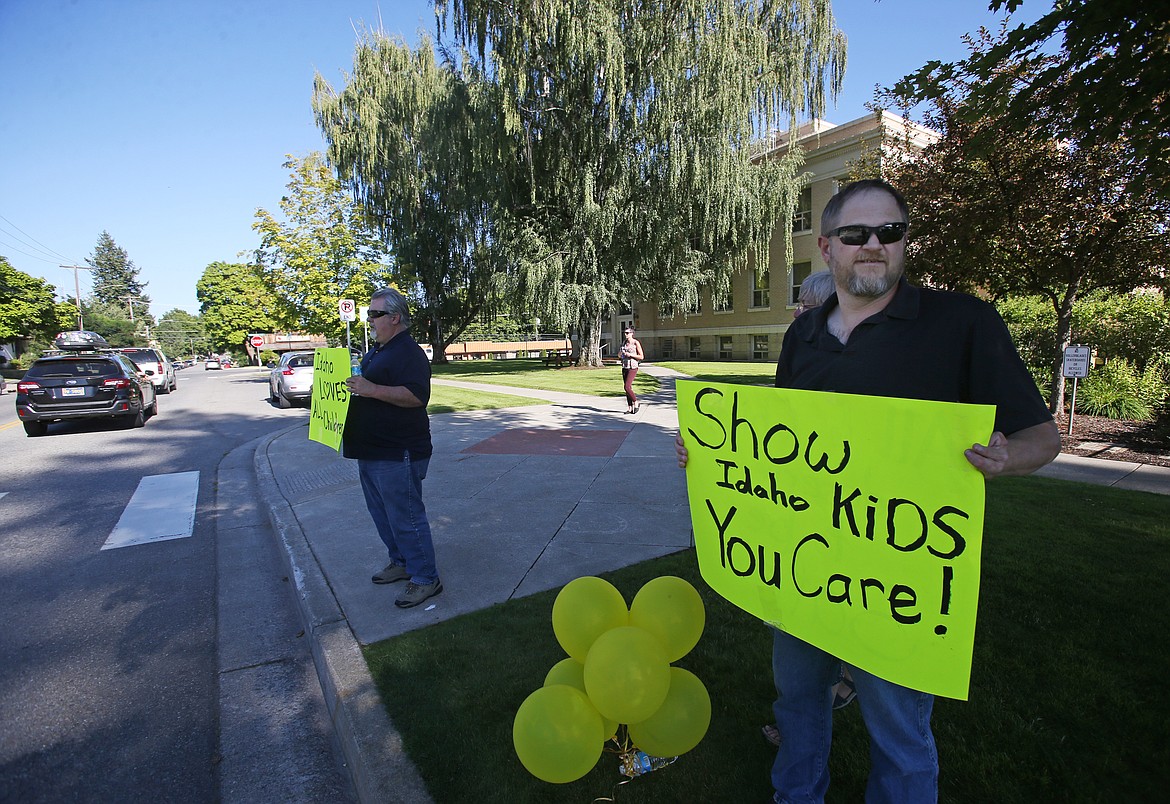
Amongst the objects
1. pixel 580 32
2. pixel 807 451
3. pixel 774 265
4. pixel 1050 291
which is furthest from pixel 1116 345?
pixel 774 265

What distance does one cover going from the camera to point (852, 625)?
1681mm

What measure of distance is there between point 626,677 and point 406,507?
2142 mm

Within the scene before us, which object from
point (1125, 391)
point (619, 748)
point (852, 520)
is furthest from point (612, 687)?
point (1125, 391)

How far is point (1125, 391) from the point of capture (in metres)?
9.57

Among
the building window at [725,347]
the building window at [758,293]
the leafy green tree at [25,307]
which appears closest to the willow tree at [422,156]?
Answer: the building window at [725,347]

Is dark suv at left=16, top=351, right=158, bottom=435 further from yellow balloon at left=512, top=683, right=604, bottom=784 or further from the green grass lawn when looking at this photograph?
yellow balloon at left=512, top=683, right=604, bottom=784

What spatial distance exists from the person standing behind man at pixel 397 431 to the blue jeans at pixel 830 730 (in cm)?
244

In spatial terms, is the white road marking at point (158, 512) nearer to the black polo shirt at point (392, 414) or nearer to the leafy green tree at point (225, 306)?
the black polo shirt at point (392, 414)

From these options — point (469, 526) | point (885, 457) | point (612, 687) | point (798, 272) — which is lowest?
point (469, 526)

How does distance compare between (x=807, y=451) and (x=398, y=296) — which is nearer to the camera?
(x=807, y=451)

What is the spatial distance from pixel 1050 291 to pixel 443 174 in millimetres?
23560

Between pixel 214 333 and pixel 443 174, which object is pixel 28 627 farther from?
pixel 214 333

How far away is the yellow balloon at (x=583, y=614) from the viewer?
2178 mm

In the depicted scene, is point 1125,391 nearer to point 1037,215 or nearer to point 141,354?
point 1037,215
